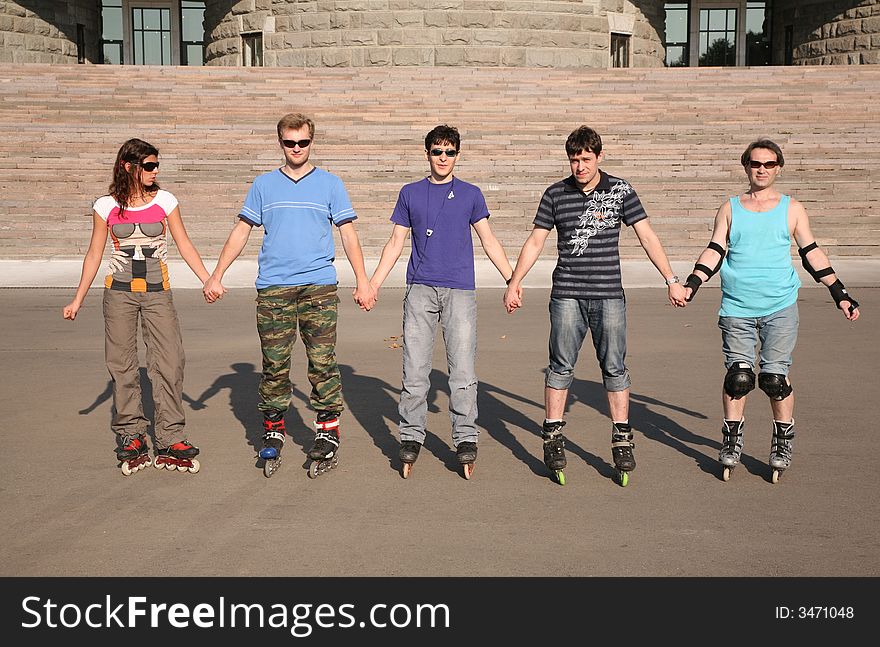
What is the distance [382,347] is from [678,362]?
2672 millimetres

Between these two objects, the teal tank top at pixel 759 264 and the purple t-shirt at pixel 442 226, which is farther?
the purple t-shirt at pixel 442 226

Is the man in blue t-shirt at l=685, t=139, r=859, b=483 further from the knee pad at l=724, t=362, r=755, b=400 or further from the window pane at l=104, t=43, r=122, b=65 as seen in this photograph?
the window pane at l=104, t=43, r=122, b=65

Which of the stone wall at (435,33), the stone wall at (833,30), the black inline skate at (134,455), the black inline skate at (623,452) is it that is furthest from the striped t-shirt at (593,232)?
the stone wall at (833,30)

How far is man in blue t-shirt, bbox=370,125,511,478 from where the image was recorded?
6020 millimetres

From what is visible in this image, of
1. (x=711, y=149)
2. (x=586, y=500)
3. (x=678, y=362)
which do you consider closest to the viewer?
(x=586, y=500)

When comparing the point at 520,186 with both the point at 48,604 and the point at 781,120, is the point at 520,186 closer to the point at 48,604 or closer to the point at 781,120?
the point at 781,120

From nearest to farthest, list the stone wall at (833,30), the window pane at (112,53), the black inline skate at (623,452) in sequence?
1. the black inline skate at (623,452)
2. the stone wall at (833,30)
3. the window pane at (112,53)

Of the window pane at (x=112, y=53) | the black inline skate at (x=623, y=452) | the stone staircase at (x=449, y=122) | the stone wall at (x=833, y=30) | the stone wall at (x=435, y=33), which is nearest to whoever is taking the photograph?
the black inline skate at (x=623, y=452)

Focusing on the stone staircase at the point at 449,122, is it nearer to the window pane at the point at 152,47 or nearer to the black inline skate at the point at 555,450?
the black inline skate at the point at 555,450

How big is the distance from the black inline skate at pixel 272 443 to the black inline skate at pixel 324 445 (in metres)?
0.18

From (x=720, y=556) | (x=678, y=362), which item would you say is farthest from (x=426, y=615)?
(x=678, y=362)

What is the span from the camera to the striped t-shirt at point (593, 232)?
582 centimetres

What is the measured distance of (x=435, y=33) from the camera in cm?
3241

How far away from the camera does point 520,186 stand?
20.4 meters
